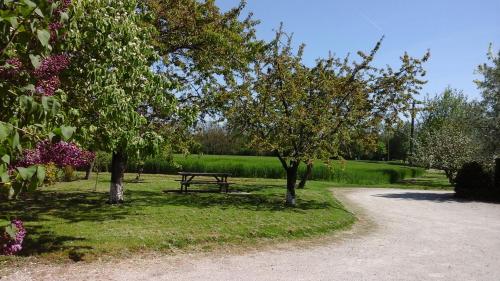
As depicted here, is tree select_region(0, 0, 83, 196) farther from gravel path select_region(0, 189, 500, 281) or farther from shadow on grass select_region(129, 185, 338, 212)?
shadow on grass select_region(129, 185, 338, 212)

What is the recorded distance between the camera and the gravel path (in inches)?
295

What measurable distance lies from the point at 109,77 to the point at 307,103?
10311 mm

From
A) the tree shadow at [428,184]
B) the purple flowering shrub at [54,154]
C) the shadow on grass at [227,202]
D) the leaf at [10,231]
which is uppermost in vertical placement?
the purple flowering shrub at [54,154]

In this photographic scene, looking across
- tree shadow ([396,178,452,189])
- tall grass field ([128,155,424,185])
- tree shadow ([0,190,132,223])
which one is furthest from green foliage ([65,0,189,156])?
tree shadow ([396,178,452,189])

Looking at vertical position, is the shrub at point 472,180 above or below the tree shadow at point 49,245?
above

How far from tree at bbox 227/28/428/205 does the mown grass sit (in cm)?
224

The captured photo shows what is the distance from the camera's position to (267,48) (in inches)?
640

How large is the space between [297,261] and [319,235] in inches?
116

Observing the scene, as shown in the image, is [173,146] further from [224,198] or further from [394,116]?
[394,116]

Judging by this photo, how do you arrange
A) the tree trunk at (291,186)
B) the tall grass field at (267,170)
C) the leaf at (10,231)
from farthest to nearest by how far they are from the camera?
the tall grass field at (267,170) → the tree trunk at (291,186) → the leaf at (10,231)

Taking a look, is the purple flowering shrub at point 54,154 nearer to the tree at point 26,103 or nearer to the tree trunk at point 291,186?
the tree at point 26,103

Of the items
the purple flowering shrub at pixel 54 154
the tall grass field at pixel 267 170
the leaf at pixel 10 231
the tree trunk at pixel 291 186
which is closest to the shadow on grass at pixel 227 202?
the tree trunk at pixel 291 186

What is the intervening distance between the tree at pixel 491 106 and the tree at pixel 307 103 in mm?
10126

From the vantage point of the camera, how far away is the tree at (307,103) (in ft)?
50.8
